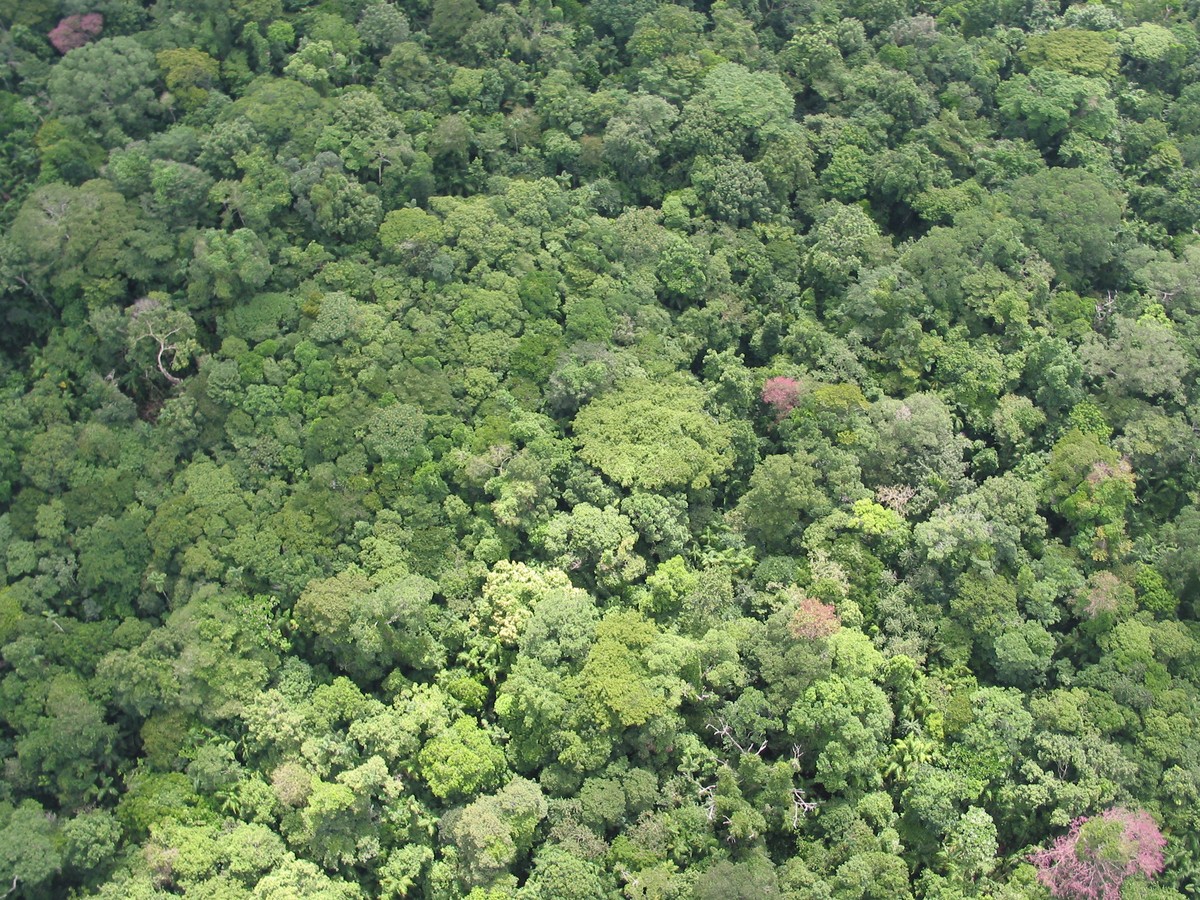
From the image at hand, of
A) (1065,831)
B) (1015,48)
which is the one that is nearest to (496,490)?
(1065,831)

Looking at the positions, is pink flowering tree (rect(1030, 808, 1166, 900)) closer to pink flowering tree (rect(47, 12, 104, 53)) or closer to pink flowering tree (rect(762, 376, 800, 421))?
pink flowering tree (rect(762, 376, 800, 421))

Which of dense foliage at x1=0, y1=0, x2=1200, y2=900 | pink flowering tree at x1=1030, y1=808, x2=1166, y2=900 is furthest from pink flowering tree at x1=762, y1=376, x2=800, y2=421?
pink flowering tree at x1=1030, y1=808, x2=1166, y2=900

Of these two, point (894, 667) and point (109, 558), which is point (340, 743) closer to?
point (109, 558)

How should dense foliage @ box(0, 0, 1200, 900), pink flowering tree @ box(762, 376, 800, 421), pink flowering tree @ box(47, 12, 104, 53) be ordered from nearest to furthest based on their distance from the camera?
dense foliage @ box(0, 0, 1200, 900) → pink flowering tree @ box(762, 376, 800, 421) → pink flowering tree @ box(47, 12, 104, 53)

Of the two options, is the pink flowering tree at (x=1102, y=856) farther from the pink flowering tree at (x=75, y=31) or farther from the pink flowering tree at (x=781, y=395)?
the pink flowering tree at (x=75, y=31)

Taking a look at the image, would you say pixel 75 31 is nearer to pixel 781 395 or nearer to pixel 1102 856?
pixel 781 395
